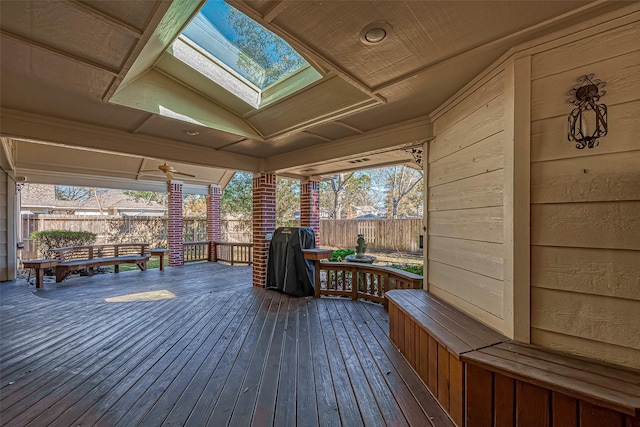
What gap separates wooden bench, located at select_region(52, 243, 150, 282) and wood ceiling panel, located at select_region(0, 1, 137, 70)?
5.77 m

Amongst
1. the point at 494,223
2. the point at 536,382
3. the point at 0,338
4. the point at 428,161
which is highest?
the point at 428,161

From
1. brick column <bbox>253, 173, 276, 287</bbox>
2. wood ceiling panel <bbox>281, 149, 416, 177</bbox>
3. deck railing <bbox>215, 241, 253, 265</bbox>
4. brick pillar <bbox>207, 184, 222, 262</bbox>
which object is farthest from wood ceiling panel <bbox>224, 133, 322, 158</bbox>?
brick pillar <bbox>207, 184, 222, 262</bbox>

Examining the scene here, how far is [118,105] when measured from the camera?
8.34 ft

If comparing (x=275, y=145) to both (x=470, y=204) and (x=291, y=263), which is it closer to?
(x=291, y=263)

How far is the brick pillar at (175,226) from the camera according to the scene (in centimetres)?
772

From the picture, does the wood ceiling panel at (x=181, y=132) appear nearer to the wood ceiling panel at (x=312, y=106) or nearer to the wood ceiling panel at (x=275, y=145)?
the wood ceiling panel at (x=275, y=145)

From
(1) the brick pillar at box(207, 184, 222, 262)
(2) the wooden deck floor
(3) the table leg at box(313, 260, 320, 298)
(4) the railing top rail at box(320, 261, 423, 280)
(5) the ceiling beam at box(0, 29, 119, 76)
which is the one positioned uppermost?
(5) the ceiling beam at box(0, 29, 119, 76)

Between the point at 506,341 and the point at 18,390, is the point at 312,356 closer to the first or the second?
the point at 506,341

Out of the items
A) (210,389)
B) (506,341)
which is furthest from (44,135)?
(506,341)

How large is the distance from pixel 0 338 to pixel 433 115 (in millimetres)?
5193

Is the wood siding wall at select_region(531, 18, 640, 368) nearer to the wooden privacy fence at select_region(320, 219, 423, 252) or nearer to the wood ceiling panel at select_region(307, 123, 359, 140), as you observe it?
the wood ceiling panel at select_region(307, 123, 359, 140)

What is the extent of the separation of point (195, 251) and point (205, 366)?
23.1ft

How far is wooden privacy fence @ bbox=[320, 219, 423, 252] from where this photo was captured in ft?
31.9

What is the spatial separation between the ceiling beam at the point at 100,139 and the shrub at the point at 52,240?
6176mm
